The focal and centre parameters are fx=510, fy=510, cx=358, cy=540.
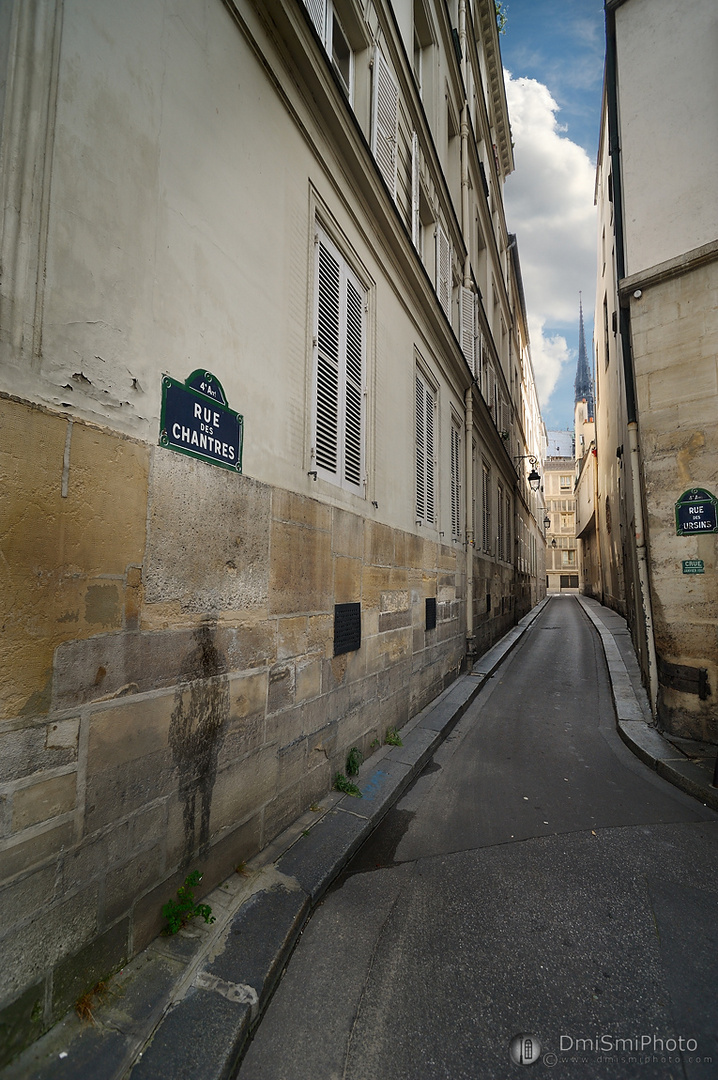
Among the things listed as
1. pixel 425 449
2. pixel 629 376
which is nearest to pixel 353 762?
pixel 425 449

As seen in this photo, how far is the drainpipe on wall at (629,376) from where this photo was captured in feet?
22.6

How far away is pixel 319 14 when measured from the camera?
516cm

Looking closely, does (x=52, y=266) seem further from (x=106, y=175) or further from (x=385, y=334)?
(x=385, y=334)

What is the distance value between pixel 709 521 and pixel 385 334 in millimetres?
4575

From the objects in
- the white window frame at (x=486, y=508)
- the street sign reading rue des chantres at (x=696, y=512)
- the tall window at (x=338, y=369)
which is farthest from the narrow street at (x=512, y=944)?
the white window frame at (x=486, y=508)

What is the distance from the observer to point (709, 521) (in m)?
6.22

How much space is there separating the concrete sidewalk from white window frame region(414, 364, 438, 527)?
4.39 m

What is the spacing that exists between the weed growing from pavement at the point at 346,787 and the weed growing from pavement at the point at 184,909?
185cm

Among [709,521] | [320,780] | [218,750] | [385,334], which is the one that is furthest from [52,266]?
[709,521]

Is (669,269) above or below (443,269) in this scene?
below

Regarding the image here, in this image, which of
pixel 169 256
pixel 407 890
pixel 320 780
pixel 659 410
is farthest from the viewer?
pixel 659 410

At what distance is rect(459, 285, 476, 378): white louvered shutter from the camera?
10.8 metres

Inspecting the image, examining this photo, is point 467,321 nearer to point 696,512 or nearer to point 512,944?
point 696,512

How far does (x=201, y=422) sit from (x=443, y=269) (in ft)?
27.2
